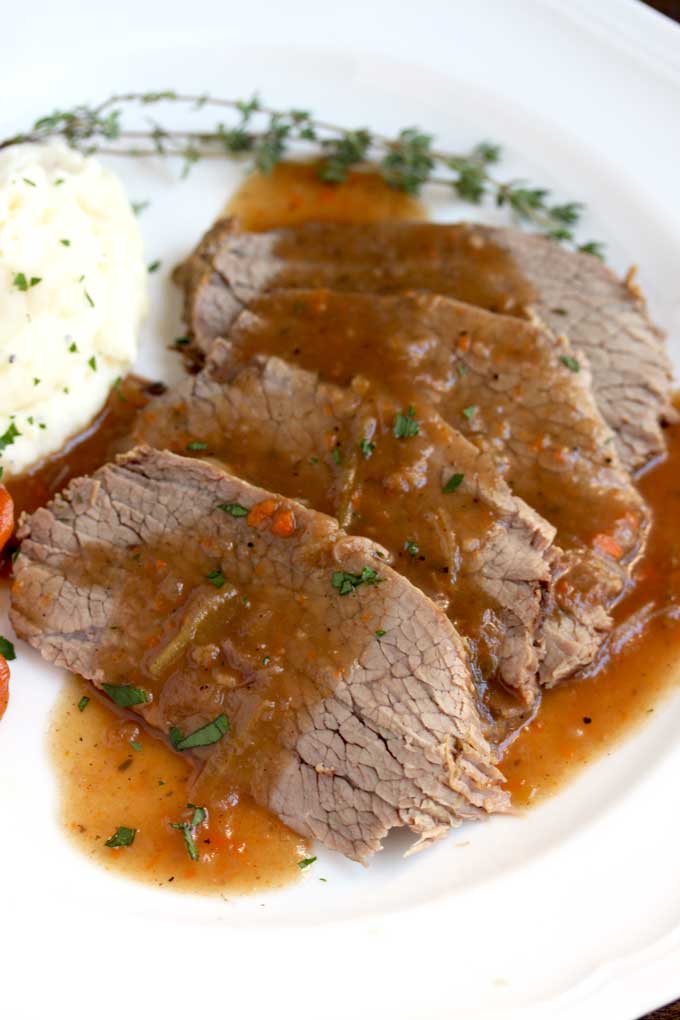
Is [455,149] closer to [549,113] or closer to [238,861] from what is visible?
[549,113]

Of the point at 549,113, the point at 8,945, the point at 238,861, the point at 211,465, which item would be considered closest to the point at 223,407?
the point at 211,465

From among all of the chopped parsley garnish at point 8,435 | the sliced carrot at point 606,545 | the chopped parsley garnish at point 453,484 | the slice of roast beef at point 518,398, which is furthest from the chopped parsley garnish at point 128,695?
the sliced carrot at point 606,545

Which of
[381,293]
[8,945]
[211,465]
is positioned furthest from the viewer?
[381,293]

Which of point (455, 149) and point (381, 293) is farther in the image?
point (455, 149)

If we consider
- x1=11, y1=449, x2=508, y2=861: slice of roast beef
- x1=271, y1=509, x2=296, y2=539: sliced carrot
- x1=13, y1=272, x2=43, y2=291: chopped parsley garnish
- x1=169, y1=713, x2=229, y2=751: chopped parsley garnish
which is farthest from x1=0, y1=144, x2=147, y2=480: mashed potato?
x1=169, y1=713, x2=229, y2=751: chopped parsley garnish

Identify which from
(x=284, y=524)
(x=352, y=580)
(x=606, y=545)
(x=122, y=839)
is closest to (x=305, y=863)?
(x=122, y=839)

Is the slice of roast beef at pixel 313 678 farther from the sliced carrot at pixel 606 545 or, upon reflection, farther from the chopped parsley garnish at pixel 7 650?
the sliced carrot at pixel 606 545

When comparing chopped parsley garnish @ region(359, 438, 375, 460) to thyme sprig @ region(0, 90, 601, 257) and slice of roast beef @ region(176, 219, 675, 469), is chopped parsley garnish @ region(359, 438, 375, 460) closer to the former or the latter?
slice of roast beef @ region(176, 219, 675, 469)
